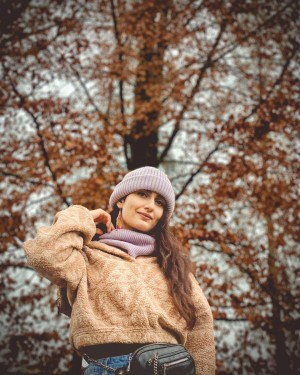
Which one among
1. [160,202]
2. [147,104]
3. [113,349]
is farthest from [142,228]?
[147,104]

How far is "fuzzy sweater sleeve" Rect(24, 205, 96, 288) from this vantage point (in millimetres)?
1727

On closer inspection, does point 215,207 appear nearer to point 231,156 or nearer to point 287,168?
point 231,156

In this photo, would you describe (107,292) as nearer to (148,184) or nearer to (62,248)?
(62,248)

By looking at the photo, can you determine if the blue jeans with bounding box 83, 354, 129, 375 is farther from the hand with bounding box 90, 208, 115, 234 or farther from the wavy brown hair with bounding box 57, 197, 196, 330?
the hand with bounding box 90, 208, 115, 234

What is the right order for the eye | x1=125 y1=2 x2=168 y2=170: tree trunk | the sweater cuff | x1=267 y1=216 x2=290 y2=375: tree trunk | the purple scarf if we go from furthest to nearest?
1. x1=125 y1=2 x2=168 y2=170: tree trunk
2. x1=267 y1=216 x2=290 y2=375: tree trunk
3. the eye
4. the purple scarf
5. the sweater cuff

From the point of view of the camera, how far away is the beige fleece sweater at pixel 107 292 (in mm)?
1750

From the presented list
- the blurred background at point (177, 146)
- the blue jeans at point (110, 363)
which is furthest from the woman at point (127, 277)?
the blurred background at point (177, 146)

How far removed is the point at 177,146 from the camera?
737cm

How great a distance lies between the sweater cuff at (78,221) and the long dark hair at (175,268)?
0.56 meters

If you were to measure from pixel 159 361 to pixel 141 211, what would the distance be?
971 millimetres

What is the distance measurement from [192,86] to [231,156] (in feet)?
5.96

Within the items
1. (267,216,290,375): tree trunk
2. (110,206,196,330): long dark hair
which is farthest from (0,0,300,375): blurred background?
(110,206,196,330): long dark hair

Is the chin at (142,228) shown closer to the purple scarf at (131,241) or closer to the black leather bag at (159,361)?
the purple scarf at (131,241)

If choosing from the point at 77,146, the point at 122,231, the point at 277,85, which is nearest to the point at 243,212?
the point at 277,85
